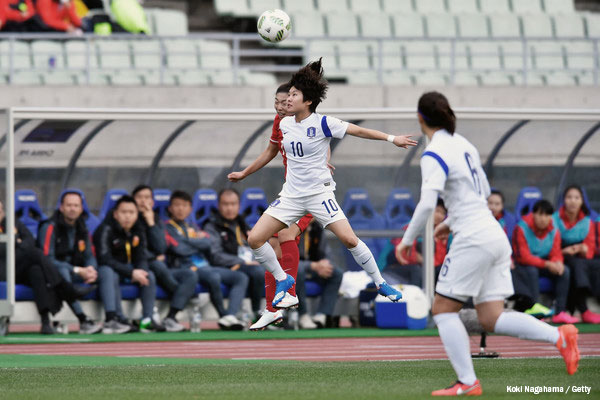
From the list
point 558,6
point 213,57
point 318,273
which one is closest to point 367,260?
point 318,273

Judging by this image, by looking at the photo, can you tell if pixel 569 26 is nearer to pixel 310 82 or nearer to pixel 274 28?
pixel 274 28

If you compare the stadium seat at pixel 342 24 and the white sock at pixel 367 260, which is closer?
the white sock at pixel 367 260

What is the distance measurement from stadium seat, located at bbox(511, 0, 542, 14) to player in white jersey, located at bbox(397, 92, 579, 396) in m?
22.3

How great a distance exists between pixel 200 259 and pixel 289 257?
14.3 feet

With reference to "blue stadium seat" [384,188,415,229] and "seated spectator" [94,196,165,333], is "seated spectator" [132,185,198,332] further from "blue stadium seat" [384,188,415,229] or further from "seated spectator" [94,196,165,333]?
"blue stadium seat" [384,188,415,229]

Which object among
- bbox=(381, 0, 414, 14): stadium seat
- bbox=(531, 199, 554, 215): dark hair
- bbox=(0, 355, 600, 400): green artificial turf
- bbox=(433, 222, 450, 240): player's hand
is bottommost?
bbox=(0, 355, 600, 400): green artificial turf

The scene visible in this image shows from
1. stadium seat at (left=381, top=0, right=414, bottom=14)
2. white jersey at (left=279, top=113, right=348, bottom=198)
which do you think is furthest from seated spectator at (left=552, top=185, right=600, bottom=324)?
stadium seat at (left=381, top=0, right=414, bottom=14)

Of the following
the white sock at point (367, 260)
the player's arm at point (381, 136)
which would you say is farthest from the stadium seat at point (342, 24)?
the player's arm at point (381, 136)

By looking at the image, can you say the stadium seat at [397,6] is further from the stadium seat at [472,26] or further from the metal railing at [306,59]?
the metal railing at [306,59]

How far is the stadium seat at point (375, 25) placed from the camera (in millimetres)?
26297

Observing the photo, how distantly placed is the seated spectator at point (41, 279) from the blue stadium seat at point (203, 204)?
79.0 inches

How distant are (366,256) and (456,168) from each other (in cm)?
330

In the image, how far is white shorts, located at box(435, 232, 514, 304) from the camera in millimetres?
6504

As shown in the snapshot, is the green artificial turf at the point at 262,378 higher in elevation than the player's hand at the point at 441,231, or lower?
lower
